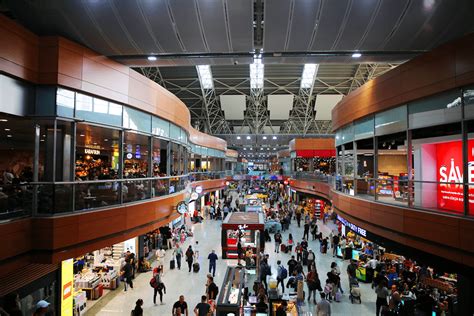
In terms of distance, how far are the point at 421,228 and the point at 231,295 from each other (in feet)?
20.4

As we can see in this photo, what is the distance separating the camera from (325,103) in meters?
41.8

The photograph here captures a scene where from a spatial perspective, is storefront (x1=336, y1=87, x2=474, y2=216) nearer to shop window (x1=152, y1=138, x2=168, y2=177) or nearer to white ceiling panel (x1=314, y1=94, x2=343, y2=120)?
shop window (x1=152, y1=138, x2=168, y2=177)

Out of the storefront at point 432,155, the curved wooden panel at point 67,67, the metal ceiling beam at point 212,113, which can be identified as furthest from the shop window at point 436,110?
the metal ceiling beam at point 212,113

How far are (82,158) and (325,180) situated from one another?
694 inches

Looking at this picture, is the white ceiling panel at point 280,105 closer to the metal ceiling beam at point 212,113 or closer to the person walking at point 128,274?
the metal ceiling beam at point 212,113

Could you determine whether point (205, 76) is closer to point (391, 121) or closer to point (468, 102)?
point (391, 121)

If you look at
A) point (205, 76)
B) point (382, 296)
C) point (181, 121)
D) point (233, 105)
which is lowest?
point (382, 296)

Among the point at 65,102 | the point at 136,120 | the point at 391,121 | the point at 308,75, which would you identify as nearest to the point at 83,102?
the point at 65,102

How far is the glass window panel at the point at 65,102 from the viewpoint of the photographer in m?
6.71

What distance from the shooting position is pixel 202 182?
96.9 feet

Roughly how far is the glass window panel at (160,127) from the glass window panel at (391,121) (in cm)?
714

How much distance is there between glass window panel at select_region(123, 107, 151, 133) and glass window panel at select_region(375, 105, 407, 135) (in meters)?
7.16

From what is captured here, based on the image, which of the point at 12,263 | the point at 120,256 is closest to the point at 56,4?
the point at 12,263

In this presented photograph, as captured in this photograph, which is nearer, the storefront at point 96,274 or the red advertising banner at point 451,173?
the red advertising banner at point 451,173
